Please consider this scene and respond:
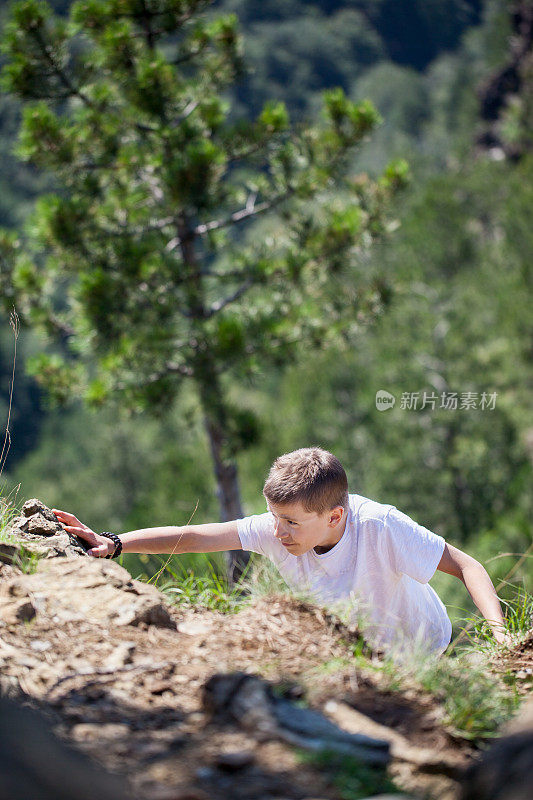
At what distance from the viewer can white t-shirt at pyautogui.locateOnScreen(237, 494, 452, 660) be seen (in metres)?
2.86

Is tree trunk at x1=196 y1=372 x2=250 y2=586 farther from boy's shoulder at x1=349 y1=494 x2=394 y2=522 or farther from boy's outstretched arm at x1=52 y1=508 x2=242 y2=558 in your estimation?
boy's shoulder at x1=349 y1=494 x2=394 y2=522

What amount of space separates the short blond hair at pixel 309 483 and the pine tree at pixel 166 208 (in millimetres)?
4117

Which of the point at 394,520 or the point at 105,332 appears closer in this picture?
the point at 394,520

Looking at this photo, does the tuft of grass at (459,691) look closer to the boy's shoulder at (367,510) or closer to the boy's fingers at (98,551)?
the boy's shoulder at (367,510)

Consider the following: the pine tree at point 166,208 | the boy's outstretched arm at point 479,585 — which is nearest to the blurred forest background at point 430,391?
the pine tree at point 166,208

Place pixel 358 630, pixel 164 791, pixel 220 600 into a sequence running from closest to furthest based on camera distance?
pixel 164 791
pixel 358 630
pixel 220 600

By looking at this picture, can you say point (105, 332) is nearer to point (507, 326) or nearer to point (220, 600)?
point (220, 600)

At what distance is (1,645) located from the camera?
2438mm

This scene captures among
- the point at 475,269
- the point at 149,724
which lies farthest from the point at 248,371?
the point at 475,269

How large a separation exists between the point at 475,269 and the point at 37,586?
Answer: 32.6 metres

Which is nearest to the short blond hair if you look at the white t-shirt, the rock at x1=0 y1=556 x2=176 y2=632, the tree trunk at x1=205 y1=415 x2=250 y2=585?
the white t-shirt

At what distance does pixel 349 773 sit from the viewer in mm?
1764

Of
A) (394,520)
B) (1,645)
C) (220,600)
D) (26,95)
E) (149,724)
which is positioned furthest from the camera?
(26,95)

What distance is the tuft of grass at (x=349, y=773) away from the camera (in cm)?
172
